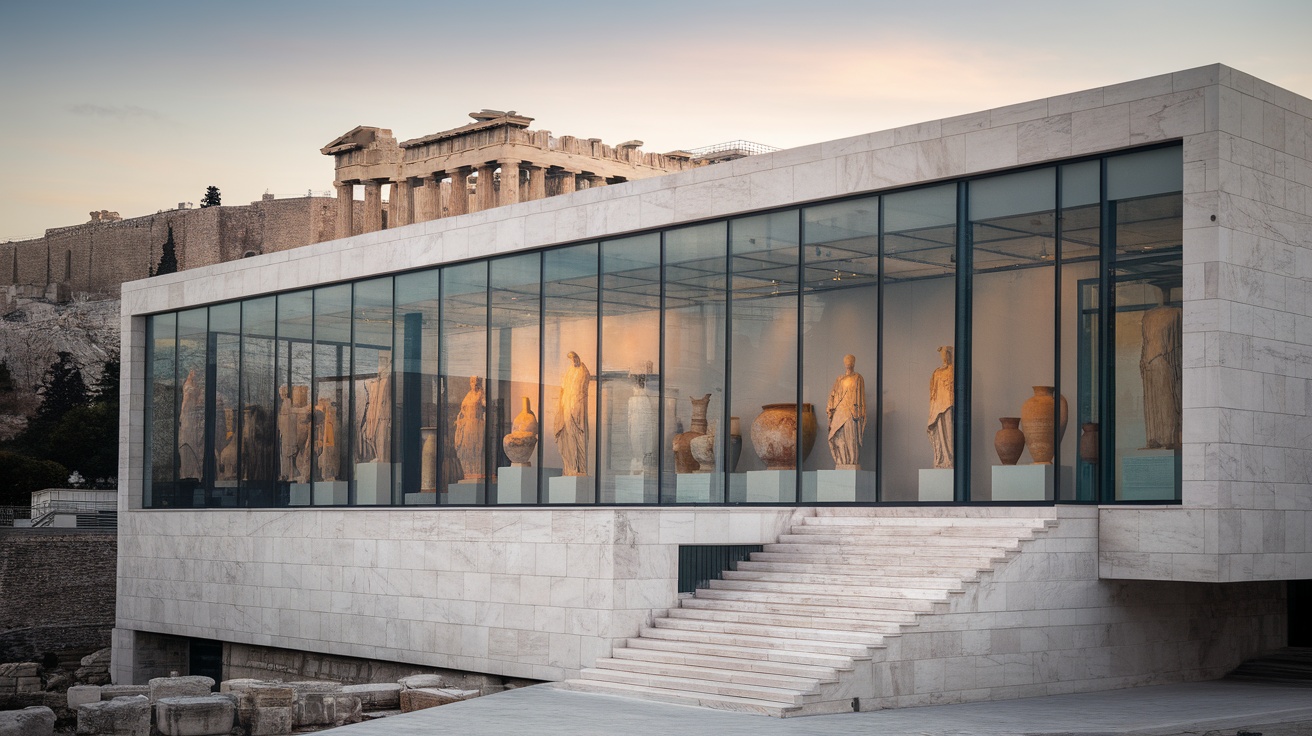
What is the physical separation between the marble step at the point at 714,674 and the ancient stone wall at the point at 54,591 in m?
30.7

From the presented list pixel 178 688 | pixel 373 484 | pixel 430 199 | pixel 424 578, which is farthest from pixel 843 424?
pixel 430 199

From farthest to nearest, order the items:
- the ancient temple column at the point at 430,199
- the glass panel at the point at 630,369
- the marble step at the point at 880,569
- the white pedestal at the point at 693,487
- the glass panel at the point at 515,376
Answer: the ancient temple column at the point at 430,199 → the glass panel at the point at 515,376 → the glass panel at the point at 630,369 → the white pedestal at the point at 693,487 → the marble step at the point at 880,569

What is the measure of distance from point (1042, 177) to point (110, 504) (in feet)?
143

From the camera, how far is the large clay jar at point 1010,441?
2034cm

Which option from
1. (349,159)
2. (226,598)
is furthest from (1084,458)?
(349,159)

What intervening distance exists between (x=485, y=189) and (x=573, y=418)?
43.0m

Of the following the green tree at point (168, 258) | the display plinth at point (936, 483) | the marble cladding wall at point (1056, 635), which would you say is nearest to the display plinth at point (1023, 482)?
the display plinth at point (936, 483)

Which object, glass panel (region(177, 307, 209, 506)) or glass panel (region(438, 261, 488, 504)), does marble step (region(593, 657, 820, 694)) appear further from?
glass panel (region(177, 307, 209, 506))

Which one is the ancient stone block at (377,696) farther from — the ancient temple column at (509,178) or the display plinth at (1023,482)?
the ancient temple column at (509,178)

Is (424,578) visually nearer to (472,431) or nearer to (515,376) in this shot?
(472,431)

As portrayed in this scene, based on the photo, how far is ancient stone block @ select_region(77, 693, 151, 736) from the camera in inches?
743

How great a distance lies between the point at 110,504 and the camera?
54.4m

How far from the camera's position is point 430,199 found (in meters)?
71.8

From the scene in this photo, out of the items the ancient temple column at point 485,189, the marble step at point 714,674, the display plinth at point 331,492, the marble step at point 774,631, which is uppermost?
the ancient temple column at point 485,189
